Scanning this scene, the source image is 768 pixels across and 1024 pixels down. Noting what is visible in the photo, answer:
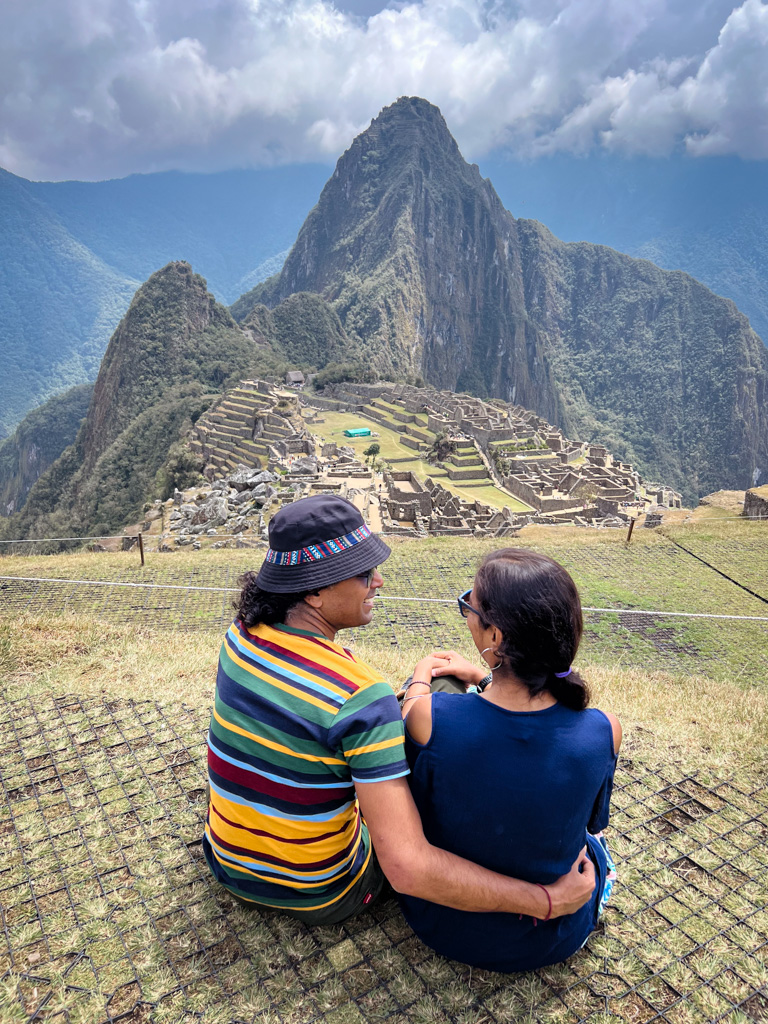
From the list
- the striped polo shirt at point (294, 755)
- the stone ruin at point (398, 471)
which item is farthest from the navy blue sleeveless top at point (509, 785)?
the stone ruin at point (398, 471)

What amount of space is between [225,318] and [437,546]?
2106 inches

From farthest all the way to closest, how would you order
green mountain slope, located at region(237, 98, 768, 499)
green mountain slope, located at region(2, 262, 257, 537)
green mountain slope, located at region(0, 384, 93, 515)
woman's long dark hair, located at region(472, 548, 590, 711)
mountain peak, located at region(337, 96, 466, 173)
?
mountain peak, located at region(337, 96, 466, 173), green mountain slope, located at region(237, 98, 768, 499), green mountain slope, located at region(0, 384, 93, 515), green mountain slope, located at region(2, 262, 257, 537), woman's long dark hair, located at region(472, 548, 590, 711)

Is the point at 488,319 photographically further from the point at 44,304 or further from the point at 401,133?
the point at 44,304

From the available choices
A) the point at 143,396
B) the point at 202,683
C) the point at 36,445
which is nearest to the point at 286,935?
the point at 202,683

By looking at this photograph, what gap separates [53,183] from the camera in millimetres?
125750

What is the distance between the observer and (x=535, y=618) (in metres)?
1.23

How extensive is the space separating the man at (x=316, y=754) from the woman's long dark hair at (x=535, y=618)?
0.30 metres

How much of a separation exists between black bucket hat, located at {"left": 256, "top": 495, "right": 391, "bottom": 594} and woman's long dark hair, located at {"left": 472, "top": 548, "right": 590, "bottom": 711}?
0.30 meters

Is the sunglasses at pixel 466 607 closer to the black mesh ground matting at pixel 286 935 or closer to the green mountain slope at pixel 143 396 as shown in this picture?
the black mesh ground matting at pixel 286 935

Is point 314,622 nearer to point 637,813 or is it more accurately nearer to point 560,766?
point 560,766

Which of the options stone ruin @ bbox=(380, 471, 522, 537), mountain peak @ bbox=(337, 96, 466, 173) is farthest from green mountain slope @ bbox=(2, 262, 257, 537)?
mountain peak @ bbox=(337, 96, 466, 173)

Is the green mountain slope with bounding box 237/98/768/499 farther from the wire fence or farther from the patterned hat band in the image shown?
the patterned hat band

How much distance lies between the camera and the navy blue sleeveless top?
1.27m

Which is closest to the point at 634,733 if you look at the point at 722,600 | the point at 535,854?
the point at 535,854
